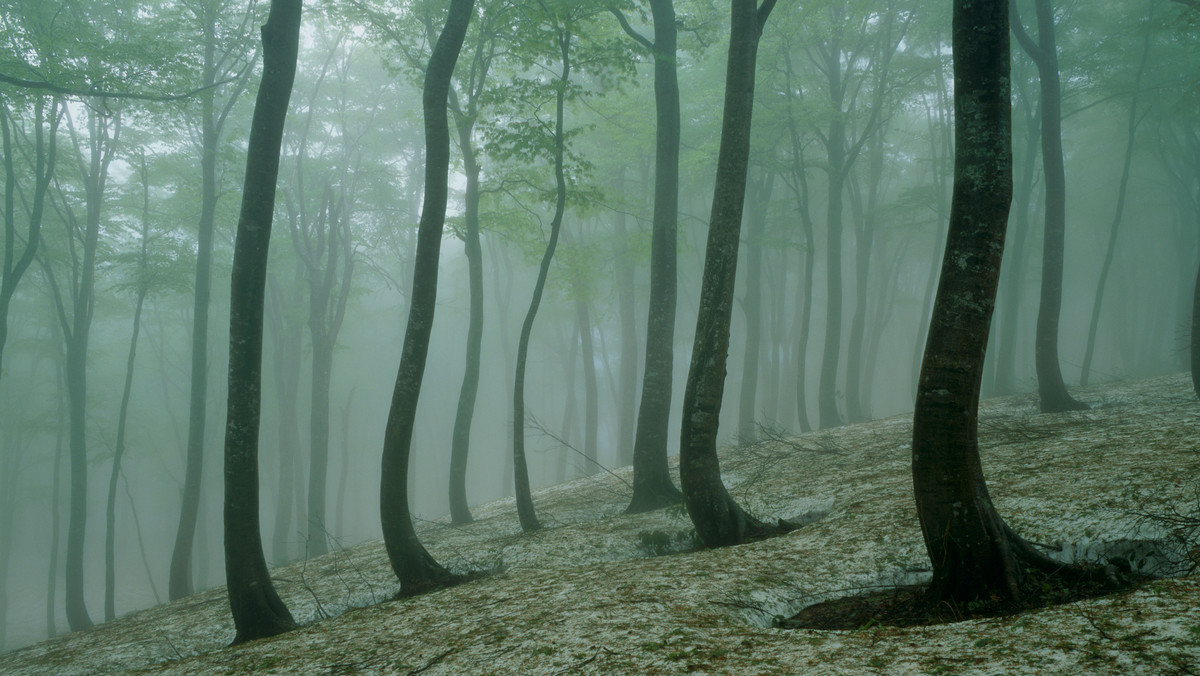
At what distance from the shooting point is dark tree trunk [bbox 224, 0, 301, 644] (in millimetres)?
6375

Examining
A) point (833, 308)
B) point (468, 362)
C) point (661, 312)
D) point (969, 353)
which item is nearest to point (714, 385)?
point (969, 353)

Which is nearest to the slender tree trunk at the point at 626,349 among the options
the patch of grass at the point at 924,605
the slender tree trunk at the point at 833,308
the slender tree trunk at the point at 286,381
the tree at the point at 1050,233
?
the slender tree trunk at the point at 833,308

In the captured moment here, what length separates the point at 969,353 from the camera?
152 inches

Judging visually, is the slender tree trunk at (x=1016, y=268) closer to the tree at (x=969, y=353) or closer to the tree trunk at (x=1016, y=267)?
the tree trunk at (x=1016, y=267)

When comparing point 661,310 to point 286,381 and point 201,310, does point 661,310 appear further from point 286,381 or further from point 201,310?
point 286,381

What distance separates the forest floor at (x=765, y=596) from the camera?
2.99m

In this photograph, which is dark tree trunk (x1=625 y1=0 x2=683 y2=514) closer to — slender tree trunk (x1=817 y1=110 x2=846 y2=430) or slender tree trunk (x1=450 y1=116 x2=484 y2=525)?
slender tree trunk (x1=450 y1=116 x2=484 y2=525)

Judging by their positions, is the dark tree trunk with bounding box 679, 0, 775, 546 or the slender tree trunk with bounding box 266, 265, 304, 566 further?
the slender tree trunk with bounding box 266, 265, 304, 566

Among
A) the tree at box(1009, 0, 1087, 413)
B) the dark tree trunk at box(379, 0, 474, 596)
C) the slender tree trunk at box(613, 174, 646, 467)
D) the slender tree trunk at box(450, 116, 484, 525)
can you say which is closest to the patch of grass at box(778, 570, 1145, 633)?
the dark tree trunk at box(379, 0, 474, 596)

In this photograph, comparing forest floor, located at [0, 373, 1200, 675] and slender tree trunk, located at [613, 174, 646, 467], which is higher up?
slender tree trunk, located at [613, 174, 646, 467]

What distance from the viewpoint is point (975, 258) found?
154 inches

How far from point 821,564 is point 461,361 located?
49126mm

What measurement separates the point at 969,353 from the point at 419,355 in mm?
5634

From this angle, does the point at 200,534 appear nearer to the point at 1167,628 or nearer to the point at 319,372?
the point at 319,372
